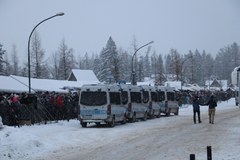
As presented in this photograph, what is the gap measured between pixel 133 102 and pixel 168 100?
914cm

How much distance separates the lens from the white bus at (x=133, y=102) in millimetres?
33125

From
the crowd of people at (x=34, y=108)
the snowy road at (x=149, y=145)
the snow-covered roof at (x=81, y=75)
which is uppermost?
the snow-covered roof at (x=81, y=75)

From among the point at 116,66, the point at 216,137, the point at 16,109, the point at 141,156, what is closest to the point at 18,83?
the point at 16,109

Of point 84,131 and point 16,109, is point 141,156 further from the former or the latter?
point 16,109

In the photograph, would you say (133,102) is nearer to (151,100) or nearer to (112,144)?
(151,100)

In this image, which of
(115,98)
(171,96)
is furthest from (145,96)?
(115,98)

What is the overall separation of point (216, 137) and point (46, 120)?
39.1 ft

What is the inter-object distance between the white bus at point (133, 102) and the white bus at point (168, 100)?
4.98 metres

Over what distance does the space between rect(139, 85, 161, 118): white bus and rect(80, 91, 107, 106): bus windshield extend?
8438mm

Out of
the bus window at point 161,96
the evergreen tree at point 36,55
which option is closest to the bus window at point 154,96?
the bus window at point 161,96

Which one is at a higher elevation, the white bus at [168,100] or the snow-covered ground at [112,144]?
the white bus at [168,100]

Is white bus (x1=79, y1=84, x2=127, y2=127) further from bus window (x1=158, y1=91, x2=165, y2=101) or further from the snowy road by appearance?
bus window (x1=158, y1=91, x2=165, y2=101)

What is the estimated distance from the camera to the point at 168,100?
42.9 meters

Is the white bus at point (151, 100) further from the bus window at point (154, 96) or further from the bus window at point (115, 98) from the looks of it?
the bus window at point (115, 98)
